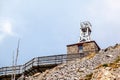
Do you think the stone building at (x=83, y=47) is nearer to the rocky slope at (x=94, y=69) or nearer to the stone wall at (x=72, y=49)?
the stone wall at (x=72, y=49)

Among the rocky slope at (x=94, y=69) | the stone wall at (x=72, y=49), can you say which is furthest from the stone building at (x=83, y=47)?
the rocky slope at (x=94, y=69)

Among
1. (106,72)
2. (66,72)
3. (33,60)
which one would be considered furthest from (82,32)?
(106,72)

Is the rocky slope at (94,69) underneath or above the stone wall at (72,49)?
underneath

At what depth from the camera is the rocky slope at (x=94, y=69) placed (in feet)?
106

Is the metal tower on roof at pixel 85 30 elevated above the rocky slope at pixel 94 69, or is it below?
above

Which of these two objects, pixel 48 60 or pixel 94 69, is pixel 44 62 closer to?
pixel 48 60

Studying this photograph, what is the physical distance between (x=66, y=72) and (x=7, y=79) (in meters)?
19.2

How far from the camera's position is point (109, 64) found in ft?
117

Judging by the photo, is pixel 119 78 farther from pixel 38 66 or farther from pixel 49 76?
pixel 38 66

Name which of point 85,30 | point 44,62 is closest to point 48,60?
point 44,62

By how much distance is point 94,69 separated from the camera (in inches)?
1412

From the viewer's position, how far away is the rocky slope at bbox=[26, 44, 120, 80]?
32.3 meters

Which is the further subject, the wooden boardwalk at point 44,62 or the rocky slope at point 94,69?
the wooden boardwalk at point 44,62

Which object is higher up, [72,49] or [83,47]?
[83,47]
